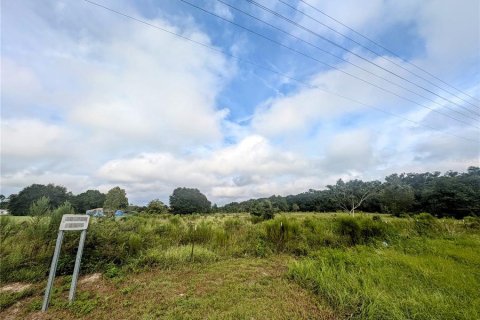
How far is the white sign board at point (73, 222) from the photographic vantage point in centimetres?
348

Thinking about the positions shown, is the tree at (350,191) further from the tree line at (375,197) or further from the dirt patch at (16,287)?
the dirt patch at (16,287)

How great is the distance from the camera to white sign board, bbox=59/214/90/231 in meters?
3.48

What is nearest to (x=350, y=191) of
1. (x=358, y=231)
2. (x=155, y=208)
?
(x=358, y=231)

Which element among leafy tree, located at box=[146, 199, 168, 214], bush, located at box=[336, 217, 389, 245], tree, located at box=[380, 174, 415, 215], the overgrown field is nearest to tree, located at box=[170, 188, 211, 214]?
tree, located at box=[380, 174, 415, 215]

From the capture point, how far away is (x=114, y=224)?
570 cm

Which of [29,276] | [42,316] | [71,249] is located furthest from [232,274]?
[29,276]

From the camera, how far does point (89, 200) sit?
172 ft

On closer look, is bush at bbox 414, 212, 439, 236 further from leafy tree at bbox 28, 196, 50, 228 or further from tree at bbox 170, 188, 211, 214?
tree at bbox 170, 188, 211, 214

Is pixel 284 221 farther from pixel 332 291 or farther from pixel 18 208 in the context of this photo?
pixel 18 208

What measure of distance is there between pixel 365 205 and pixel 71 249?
67.3 meters

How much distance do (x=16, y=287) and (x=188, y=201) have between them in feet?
190

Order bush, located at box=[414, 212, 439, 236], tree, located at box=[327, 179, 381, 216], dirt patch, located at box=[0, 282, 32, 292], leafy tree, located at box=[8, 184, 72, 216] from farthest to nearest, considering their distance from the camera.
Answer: tree, located at box=[327, 179, 381, 216], leafy tree, located at box=[8, 184, 72, 216], bush, located at box=[414, 212, 439, 236], dirt patch, located at box=[0, 282, 32, 292]

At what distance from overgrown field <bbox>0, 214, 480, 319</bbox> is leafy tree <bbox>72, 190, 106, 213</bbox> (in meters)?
53.5

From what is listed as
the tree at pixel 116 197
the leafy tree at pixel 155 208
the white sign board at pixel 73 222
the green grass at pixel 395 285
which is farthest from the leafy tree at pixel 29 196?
the green grass at pixel 395 285
